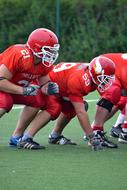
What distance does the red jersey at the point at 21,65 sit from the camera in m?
9.00

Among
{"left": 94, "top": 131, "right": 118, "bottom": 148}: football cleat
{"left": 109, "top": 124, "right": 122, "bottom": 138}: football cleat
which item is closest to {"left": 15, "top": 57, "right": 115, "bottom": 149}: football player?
{"left": 94, "top": 131, "right": 118, "bottom": 148}: football cleat

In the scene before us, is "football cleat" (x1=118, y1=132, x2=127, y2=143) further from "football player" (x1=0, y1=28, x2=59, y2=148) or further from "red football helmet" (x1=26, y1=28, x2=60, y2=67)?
"red football helmet" (x1=26, y1=28, x2=60, y2=67)

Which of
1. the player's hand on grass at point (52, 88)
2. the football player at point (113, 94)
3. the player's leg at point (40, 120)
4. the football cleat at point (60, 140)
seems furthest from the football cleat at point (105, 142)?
the player's hand on grass at point (52, 88)

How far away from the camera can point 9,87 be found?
29.6ft

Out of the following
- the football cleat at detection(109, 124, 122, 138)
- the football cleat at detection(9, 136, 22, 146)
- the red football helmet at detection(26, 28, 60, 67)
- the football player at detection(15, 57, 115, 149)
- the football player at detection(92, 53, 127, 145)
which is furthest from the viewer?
the football cleat at detection(109, 124, 122, 138)

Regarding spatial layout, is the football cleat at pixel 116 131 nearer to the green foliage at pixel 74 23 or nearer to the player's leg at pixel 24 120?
the player's leg at pixel 24 120

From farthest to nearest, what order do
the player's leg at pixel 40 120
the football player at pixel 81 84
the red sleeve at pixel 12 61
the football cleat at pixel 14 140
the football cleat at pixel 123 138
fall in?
the football cleat at pixel 123 138, the football cleat at pixel 14 140, the player's leg at pixel 40 120, the football player at pixel 81 84, the red sleeve at pixel 12 61

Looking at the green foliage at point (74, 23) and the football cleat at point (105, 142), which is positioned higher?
the football cleat at point (105, 142)

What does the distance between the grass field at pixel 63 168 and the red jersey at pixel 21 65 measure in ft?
2.61

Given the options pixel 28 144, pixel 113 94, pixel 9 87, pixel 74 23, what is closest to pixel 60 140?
pixel 28 144

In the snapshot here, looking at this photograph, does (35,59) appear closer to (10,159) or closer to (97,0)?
(10,159)

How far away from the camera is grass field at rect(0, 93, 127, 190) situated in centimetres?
717

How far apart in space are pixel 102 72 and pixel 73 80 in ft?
1.08

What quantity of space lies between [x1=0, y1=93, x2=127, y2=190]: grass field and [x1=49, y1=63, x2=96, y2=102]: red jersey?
2.03 ft
